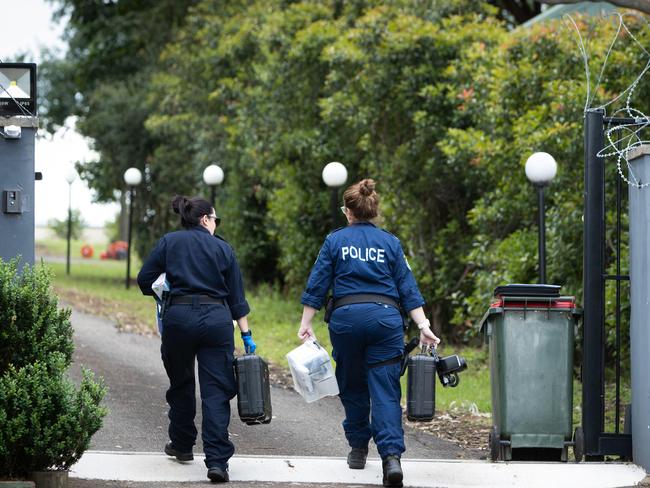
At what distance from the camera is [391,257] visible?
7336mm

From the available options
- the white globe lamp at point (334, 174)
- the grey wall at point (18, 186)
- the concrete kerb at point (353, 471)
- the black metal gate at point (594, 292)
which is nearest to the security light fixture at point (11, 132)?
the grey wall at point (18, 186)

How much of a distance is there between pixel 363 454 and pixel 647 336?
203cm

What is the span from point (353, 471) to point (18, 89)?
11.6 ft

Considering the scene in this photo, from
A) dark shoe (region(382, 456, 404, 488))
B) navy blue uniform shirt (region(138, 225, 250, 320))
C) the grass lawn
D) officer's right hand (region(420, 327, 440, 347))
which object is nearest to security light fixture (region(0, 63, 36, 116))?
the grass lawn

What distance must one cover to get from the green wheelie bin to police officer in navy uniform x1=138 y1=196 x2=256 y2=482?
77.5 inches

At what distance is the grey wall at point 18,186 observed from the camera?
26.7ft

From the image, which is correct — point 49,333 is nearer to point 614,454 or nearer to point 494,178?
point 614,454

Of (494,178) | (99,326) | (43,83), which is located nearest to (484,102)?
(494,178)

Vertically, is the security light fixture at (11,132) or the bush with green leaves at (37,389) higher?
the security light fixture at (11,132)

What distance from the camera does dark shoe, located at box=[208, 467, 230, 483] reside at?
6992 millimetres

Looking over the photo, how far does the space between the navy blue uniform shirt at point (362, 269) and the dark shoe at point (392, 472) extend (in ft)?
3.15

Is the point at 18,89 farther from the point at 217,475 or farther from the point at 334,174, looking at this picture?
the point at 334,174

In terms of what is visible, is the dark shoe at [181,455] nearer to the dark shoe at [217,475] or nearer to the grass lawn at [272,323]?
the dark shoe at [217,475]

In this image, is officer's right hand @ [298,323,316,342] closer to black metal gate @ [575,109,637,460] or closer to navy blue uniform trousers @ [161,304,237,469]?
navy blue uniform trousers @ [161,304,237,469]
